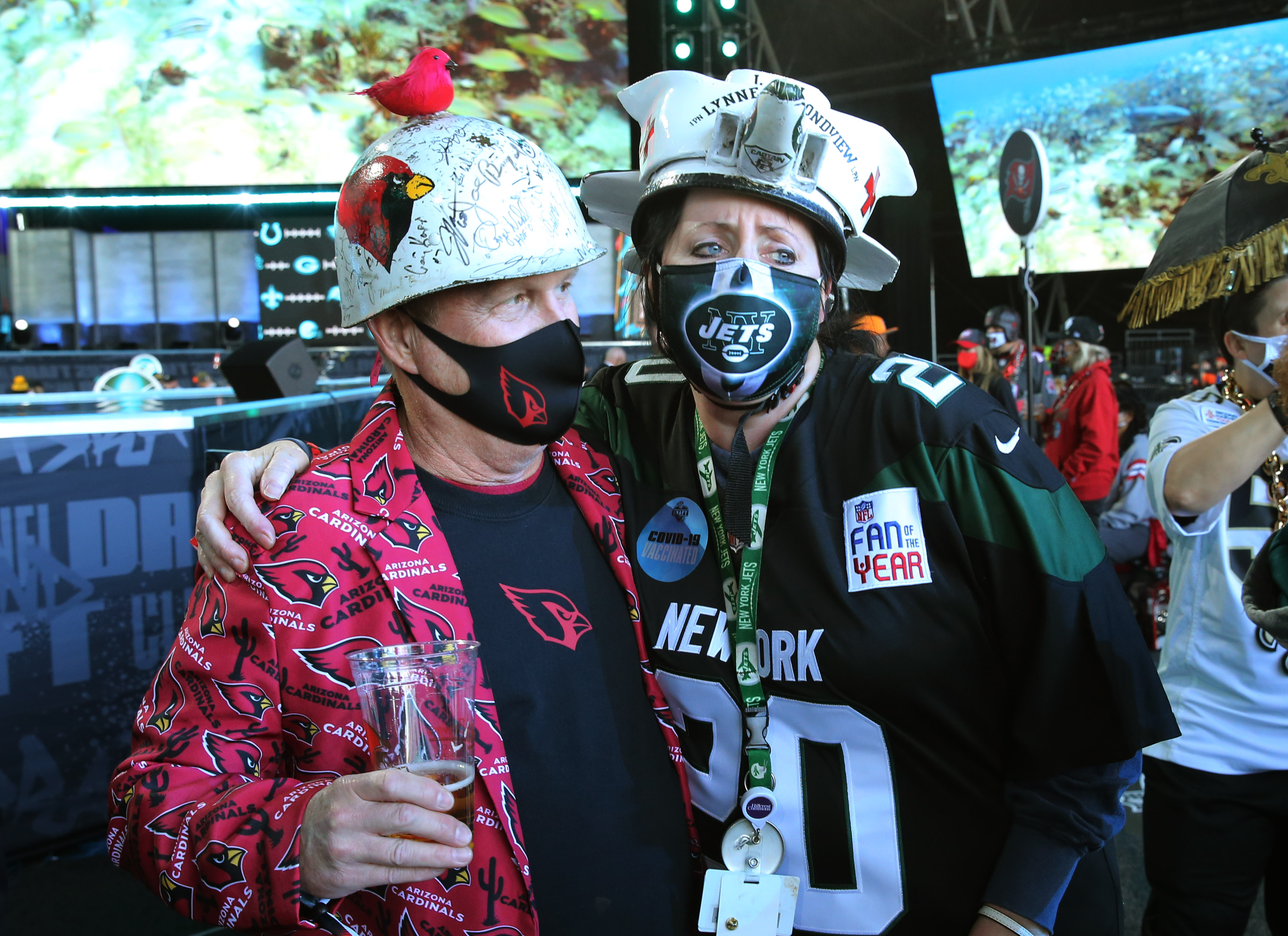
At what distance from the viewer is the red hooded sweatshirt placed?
5219 millimetres

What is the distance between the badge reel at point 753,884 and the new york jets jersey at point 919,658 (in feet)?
0.11

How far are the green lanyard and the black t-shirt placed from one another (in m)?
0.19

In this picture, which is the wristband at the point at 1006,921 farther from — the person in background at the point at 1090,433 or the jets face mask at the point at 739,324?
the person in background at the point at 1090,433

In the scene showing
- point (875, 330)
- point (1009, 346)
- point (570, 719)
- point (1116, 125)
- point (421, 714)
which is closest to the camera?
point (421, 714)

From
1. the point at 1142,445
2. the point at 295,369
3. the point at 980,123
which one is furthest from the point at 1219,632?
the point at 980,123

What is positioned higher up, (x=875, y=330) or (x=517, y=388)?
(x=875, y=330)

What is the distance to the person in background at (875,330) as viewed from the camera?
8.07ft

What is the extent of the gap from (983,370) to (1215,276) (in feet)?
14.0

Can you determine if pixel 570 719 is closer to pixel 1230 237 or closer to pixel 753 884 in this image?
pixel 753 884

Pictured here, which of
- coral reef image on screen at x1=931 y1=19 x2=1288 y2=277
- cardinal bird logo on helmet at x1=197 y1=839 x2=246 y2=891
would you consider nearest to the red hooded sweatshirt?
cardinal bird logo on helmet at x1=197 y1=839 x2=246 y2=891

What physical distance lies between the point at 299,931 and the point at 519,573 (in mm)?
614

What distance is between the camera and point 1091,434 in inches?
208

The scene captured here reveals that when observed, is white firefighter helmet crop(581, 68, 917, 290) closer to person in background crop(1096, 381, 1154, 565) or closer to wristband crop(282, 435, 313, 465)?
wristband crop(282, 435, 313, 465)

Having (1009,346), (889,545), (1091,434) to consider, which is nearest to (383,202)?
(889,545)
